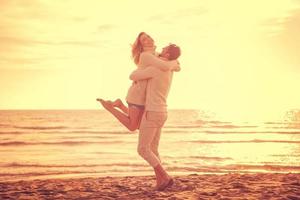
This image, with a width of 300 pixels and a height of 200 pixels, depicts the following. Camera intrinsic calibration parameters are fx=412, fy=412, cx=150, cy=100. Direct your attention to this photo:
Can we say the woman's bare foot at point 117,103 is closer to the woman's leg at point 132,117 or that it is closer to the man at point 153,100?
the woman's leg at point 132,117

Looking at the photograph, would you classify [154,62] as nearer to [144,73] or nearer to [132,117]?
[144,73]

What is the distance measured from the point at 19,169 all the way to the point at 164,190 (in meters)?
8.42

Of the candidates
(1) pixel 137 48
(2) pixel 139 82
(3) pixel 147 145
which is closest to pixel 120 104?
(2) pixel 139 82

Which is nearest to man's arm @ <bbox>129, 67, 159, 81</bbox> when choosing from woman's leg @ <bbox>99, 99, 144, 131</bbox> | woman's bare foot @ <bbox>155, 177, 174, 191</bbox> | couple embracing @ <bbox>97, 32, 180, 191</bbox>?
couple embracing @ <bbox>97, 32, 180, 191</bbox>

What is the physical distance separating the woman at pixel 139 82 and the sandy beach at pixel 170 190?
3.90 feet

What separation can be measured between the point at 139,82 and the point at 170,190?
1.78m

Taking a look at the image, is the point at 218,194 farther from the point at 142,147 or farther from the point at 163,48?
the point at 163,48

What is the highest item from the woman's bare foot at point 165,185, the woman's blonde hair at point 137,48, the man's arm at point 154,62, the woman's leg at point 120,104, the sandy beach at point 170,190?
the woman's blonde hair at point 137,48

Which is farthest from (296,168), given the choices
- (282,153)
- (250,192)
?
(250,192)

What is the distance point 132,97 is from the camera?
5.89 metres

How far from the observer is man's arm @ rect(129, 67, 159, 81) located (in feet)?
18.7

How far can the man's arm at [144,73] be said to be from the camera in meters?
5.69

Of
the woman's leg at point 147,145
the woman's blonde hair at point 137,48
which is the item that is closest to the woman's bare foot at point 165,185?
the woman's leg at point 147,145

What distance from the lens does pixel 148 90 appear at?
5785 mm
